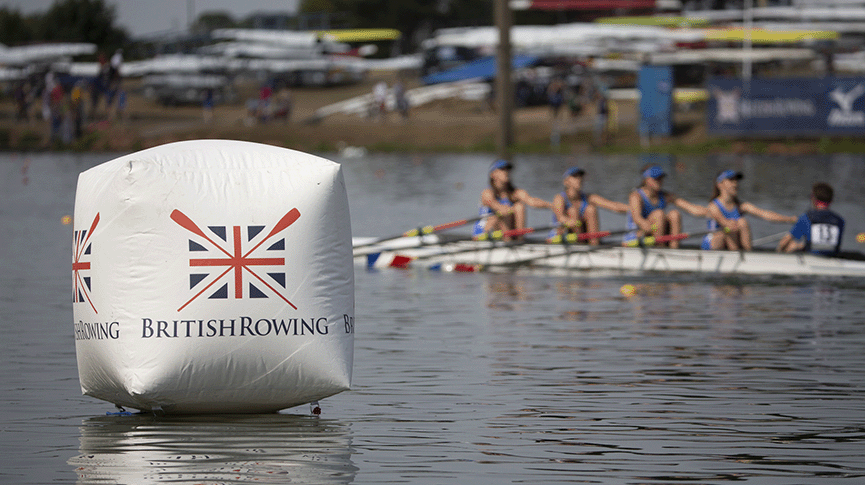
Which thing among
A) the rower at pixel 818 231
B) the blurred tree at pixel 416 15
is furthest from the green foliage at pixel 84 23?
the rower at pixel 818 231

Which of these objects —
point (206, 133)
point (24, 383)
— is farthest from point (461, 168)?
point (24, 383)

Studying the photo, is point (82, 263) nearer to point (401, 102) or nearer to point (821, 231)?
point (821, 231)

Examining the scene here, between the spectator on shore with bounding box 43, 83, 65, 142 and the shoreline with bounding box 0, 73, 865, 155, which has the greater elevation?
the spectator on shore with bounding box 43, 83, 65, 142

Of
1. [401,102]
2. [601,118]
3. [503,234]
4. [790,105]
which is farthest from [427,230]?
[401,102]

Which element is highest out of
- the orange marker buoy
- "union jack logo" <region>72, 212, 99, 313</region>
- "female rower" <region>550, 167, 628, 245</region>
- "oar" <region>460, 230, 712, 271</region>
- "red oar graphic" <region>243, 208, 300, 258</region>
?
"red oar graphic" <region>243, 208, 300, 258</region>

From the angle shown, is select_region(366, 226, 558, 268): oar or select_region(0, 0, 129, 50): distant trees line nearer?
select_region(366, 226, 558, 268): oar

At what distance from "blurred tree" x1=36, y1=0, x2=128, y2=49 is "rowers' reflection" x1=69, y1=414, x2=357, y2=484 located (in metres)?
82.9

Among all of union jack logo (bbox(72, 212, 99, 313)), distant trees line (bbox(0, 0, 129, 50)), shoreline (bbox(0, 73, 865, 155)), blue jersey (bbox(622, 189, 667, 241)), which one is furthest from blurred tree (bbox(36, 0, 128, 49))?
union jack logo (bbox(72, 212, 99, 313))

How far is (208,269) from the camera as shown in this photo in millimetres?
8211

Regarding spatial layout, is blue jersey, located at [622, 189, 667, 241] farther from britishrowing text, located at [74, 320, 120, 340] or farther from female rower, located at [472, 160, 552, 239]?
britishrowing text, located at [74, 320, 120, 340]

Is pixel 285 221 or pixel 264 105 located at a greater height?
pixel 285 221

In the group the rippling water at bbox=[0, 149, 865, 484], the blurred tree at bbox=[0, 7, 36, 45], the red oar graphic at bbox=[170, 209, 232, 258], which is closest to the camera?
the rippling water at bbox=[0, 149, 865, 484]

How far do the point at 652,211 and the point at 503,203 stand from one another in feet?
7.19

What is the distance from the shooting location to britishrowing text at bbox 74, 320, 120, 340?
27.3 feet
